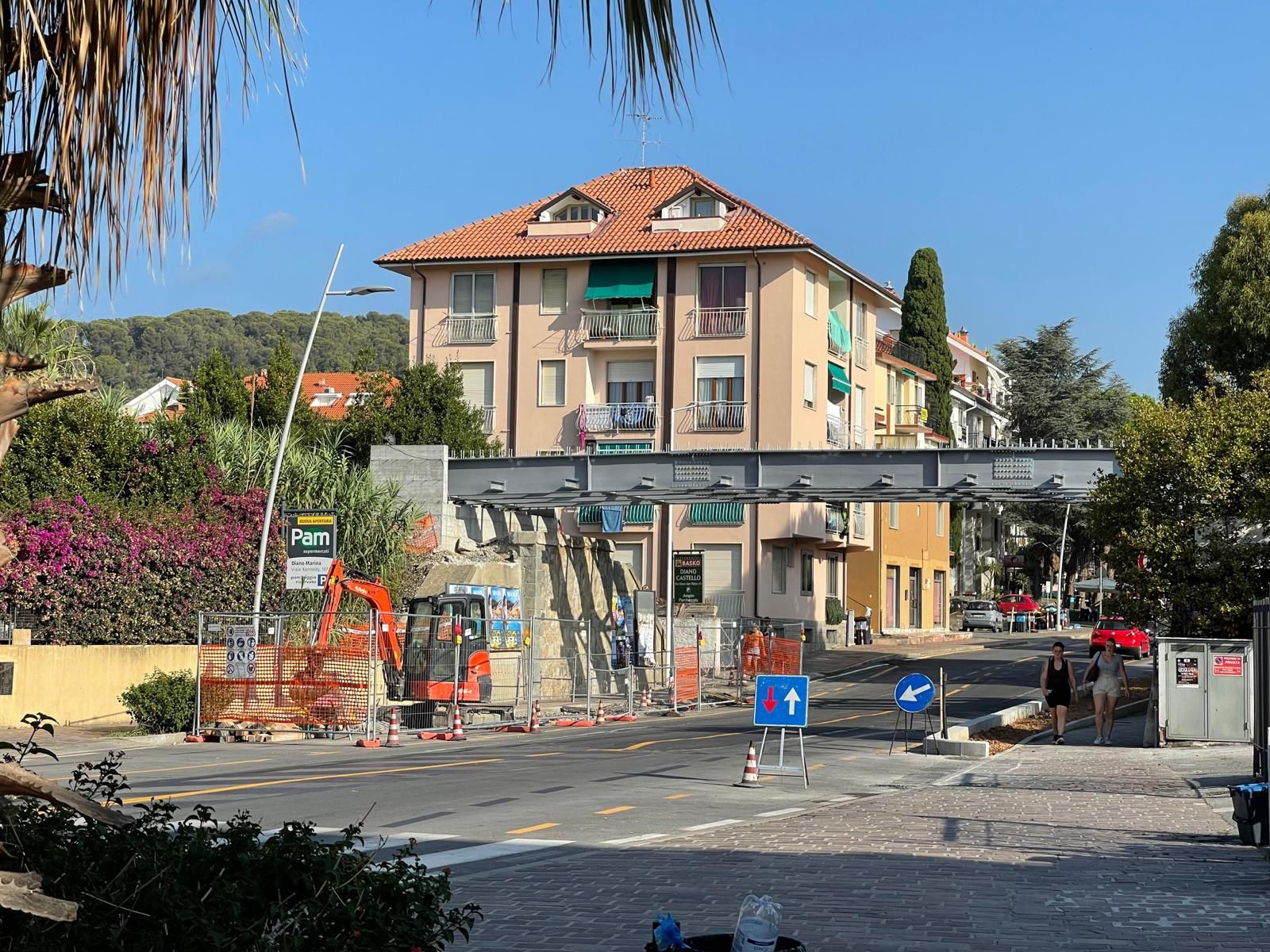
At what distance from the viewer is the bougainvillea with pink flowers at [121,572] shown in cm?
2767

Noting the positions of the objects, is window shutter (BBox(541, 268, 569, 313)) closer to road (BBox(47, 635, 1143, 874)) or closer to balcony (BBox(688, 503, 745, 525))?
balcony (BBox(688, 503, 745, 525))

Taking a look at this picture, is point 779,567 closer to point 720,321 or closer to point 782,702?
point 720,321

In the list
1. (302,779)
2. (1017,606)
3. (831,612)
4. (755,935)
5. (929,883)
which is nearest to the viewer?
(755,935)

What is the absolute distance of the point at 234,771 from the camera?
18.8 metres

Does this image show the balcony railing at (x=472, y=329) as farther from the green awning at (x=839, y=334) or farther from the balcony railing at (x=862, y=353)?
the balcony railing at (x=862, y=353)

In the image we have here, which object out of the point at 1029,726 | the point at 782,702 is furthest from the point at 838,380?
the point at 782,702

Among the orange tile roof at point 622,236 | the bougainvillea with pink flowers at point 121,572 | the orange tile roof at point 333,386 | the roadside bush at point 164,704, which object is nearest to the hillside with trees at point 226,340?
the orange tile roof at point 333,386

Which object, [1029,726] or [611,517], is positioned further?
[611,517]

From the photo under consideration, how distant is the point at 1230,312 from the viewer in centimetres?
3862

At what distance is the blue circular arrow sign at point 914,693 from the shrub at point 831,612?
38978 mm

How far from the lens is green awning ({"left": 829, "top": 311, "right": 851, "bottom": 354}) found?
A: 59.1 metres

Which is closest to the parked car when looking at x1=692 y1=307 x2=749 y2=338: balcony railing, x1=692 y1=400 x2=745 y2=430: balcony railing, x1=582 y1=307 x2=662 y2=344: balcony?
x1=692 y1=400 x2=745 y2=430: balcony railing

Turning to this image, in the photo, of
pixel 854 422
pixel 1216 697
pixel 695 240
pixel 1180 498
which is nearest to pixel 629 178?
pixel 695 240

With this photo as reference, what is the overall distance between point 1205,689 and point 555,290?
123 feet
